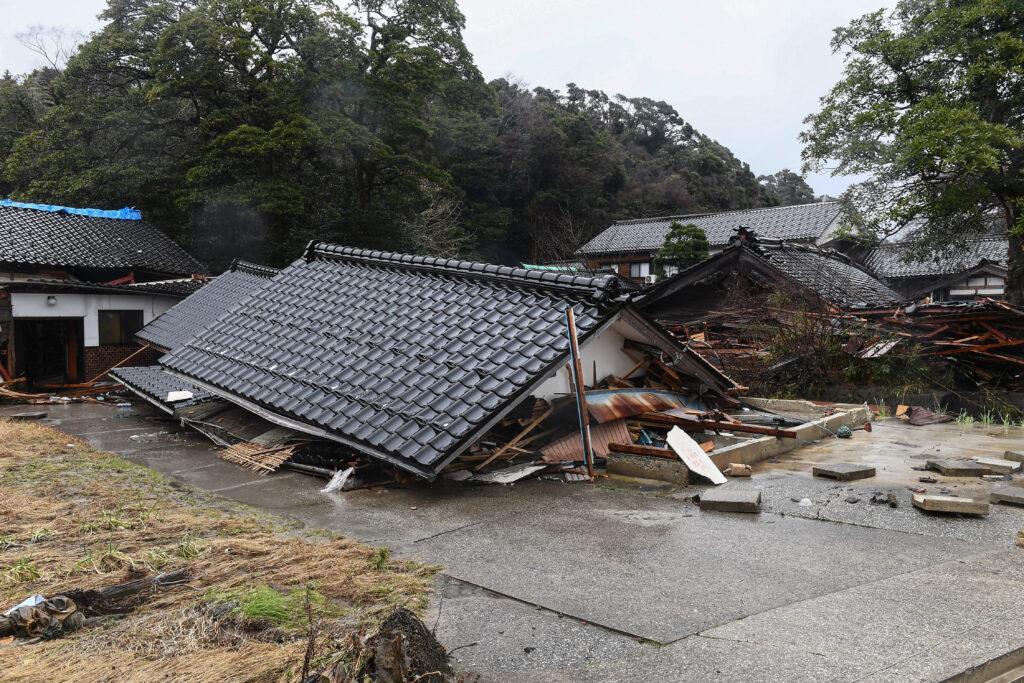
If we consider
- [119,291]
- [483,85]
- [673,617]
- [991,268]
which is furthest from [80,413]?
[991,268]

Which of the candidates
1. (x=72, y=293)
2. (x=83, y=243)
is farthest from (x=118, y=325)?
(x=83, y=243)

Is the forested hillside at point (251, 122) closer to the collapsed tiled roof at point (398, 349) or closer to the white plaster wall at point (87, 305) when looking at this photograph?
the white plaster wall at point (87, 305)

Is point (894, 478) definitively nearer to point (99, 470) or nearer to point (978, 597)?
point (978, 597)

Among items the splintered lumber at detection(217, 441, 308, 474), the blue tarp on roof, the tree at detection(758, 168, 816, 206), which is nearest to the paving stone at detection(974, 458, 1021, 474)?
the splintered lumber at detection(217, 441, 308, 474)

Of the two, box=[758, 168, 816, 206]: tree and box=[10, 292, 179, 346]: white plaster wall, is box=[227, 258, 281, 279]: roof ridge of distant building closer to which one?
box=[10, 292, 179, 346]: white plaster wall

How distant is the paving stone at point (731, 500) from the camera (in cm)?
552

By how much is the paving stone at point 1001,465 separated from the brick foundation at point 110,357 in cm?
1945

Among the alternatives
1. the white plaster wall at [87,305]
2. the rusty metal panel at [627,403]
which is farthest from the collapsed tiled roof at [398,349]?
the white plaster wall at [87,305]

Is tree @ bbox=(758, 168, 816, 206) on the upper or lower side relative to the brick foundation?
upper

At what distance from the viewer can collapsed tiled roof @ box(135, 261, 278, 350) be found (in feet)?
43.6

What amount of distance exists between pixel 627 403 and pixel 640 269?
32823 mm

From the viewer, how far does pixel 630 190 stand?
1935 inches

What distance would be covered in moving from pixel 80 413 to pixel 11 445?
455 cm

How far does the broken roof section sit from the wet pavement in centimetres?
66
